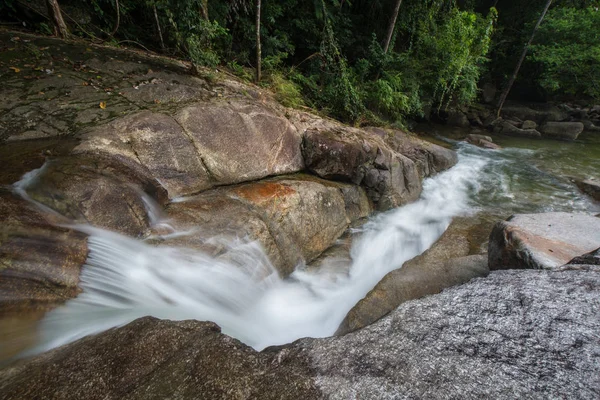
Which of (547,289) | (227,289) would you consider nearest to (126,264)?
(227,289)

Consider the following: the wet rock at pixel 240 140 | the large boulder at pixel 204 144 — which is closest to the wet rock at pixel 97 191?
the large boulder at pixel 204 144

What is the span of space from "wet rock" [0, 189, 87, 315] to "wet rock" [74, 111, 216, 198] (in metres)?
1.16

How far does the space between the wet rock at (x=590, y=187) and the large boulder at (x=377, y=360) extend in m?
8.42

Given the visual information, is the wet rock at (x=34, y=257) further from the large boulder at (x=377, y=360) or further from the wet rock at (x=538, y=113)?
the wet rock at (x=538, y=113)

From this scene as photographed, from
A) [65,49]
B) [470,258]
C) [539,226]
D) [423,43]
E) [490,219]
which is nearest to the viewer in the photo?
[539,226]

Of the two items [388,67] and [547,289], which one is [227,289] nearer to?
[547,289]

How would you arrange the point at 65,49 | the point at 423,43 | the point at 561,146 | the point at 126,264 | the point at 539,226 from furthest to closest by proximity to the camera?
the point at 561,146 < the point at 423,43 < the point at 65,49 < the point at 539,226 < the point at 126,264

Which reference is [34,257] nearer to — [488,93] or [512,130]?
[512,130]

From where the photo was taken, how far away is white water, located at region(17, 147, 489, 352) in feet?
8.02

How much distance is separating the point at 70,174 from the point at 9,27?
551cm

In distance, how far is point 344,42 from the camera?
1098 centimetres

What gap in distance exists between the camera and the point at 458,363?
1556mm

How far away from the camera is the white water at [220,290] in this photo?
2443 mm

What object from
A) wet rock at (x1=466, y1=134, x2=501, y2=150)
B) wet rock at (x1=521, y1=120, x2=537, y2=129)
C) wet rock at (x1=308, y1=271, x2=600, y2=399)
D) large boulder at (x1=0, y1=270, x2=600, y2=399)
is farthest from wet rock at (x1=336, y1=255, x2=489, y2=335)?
wet rock at (x1=521, y1=120, x2=537, y2=129)
